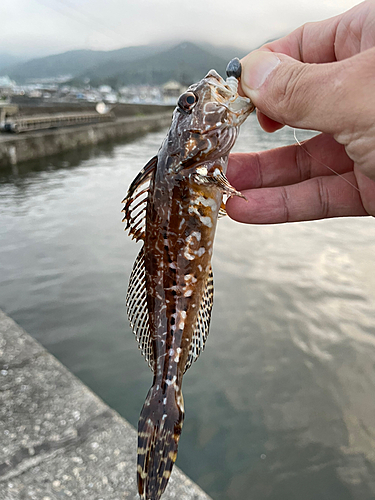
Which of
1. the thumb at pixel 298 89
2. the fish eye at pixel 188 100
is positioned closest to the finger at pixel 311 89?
the thumb at pixel 298 89

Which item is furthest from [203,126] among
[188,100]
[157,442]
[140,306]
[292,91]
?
[157,442]

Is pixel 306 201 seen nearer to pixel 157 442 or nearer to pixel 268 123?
pixel 268 123

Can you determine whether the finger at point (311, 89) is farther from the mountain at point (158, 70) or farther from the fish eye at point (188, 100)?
the mountain at point (158, 70)

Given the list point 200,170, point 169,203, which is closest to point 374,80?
point 200,170

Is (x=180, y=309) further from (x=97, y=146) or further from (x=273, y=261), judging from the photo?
(x=97, y=146)

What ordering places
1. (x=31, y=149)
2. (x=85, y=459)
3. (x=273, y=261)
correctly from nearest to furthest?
(x=85, y=459) → (x=273, y=261) → (x=31, y=149)

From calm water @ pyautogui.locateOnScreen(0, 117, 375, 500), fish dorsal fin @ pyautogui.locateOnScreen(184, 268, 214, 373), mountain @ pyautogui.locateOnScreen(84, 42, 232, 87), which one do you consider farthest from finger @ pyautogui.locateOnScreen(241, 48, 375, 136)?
mountain @ pyautogui.locateOnScreen(84, 42, 232, 87)
